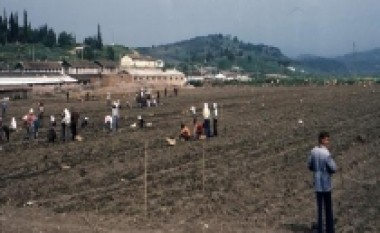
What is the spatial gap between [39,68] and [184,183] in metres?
87.4

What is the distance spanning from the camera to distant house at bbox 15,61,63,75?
98312mm

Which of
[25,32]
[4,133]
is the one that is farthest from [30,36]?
[4,133]

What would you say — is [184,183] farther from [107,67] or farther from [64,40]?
[64,40]

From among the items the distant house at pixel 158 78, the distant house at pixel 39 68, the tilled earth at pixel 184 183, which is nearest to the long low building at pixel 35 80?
the distant house at pixel 39 68

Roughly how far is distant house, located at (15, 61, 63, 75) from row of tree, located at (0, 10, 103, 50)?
1055 inches

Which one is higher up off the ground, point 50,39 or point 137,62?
point 50,39

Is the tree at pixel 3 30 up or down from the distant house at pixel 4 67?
up

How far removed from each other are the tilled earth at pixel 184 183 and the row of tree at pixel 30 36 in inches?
4084

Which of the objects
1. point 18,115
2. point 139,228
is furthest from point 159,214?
point 18,115

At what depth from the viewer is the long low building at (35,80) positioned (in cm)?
8031

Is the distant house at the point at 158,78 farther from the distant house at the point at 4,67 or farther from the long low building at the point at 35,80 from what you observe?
the distant house at the point at 4,67

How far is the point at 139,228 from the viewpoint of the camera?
1281 centimetres

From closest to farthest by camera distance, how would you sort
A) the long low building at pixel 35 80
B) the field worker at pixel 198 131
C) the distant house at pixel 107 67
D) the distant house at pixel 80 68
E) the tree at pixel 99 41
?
the field worker at pixel 198 131 < the long low building at pixel 35 80 < the distant house at pixel 80 68 < the distant house at pixel 107 67 < the tree at pixel 99 41

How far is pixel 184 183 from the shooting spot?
57.8 feet
